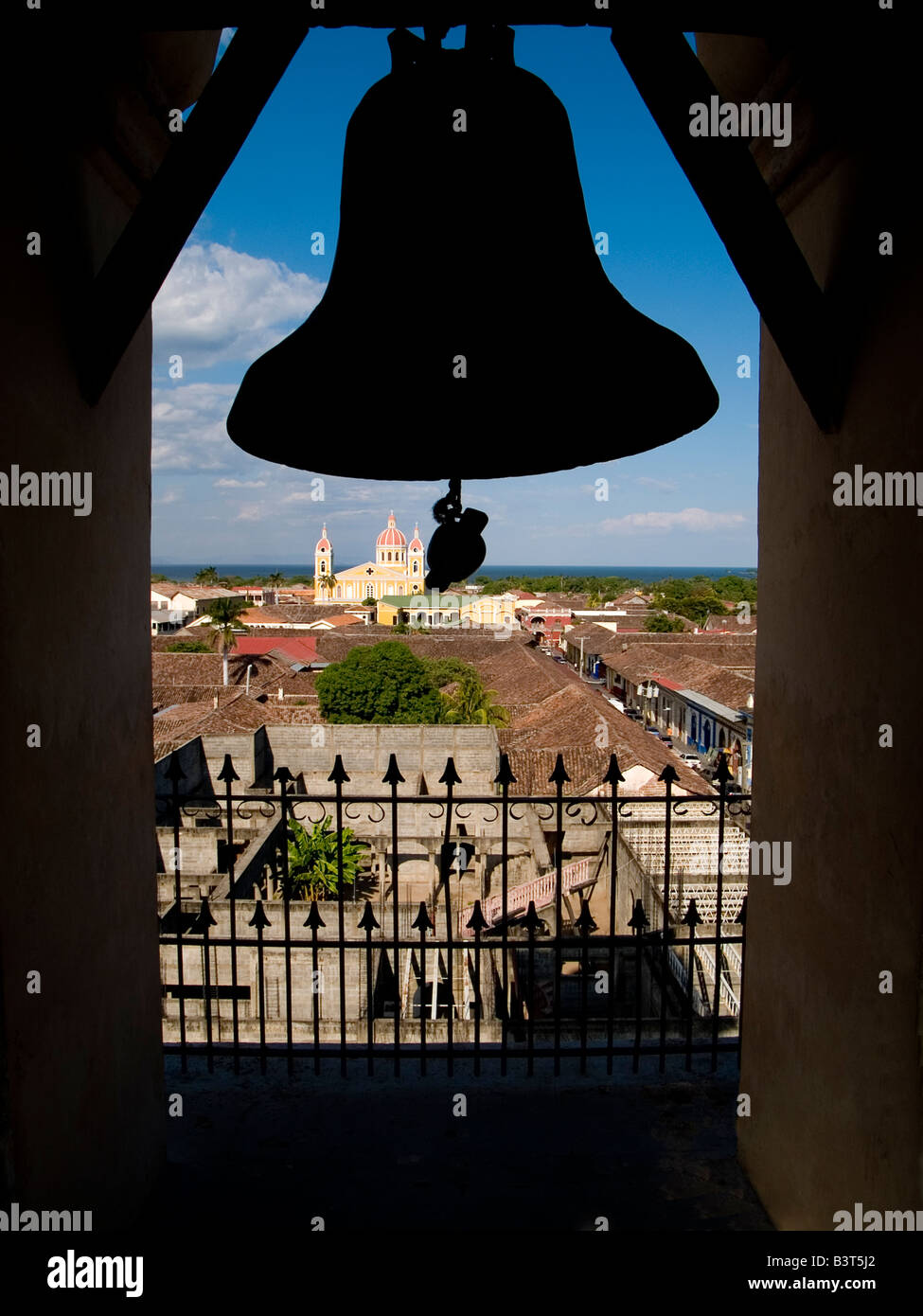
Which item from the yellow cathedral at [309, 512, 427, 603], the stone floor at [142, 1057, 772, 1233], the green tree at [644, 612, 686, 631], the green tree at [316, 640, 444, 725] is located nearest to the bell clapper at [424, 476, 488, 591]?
the stone floor at [142, 1057, 772, 1233]

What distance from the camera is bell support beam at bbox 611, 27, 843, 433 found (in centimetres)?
179

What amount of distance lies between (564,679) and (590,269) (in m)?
31.9

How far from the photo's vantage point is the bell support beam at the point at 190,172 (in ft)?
5.99

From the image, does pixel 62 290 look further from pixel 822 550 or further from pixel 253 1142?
pixel 253 1142

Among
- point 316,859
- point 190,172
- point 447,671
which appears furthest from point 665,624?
point 190,172

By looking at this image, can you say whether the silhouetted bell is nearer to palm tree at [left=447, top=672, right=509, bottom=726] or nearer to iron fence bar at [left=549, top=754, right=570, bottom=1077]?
iron fence bar at [left=549, top=754, right=570, bottom=1077]

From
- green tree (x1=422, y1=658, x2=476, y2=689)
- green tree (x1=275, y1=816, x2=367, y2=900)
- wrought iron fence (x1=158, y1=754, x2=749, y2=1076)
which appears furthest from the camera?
green tree (x1=422, y1=658, x2=476, y2=689)

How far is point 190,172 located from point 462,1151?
305 centimetres

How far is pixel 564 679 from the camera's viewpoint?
33.5 meters

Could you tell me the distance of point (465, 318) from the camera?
5.51 feet

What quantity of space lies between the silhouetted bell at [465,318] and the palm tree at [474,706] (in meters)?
27.8

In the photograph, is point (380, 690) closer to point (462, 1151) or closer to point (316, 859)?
point (316, 859)

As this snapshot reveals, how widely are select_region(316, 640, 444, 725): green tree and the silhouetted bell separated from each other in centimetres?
3172
